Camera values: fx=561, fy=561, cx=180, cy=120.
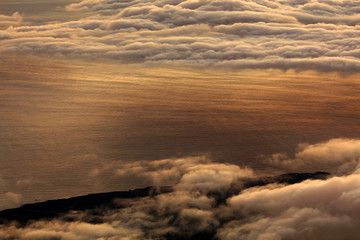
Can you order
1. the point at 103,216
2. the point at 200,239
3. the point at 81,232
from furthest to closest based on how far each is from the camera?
1. the point at 200,239
2. the point at 103,216
3. the point at 81,232

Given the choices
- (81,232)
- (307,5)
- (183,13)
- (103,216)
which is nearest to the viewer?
(81,232)

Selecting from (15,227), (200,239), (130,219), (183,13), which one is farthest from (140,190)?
(183,13)

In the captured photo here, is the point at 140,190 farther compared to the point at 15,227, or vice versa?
the point at 140,190

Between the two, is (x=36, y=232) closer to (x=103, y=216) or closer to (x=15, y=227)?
(x=15, y=227)

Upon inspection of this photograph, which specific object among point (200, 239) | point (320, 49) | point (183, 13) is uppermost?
point (183, 13)

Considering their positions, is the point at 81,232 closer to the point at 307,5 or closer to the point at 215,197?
the point at 215,197

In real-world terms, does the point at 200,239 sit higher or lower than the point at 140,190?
lower
